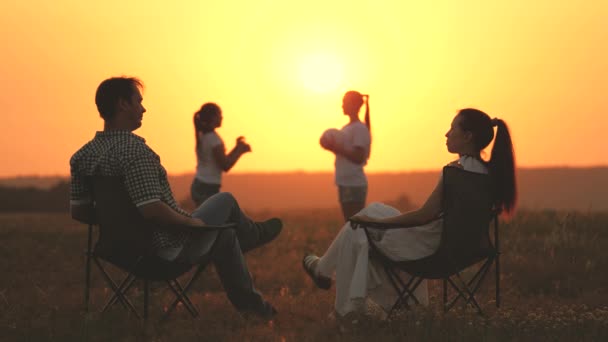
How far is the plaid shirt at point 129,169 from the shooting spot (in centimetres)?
604

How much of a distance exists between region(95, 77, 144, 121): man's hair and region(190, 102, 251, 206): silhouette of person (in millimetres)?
3397

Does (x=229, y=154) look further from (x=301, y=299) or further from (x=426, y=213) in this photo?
(x=426, y=213)

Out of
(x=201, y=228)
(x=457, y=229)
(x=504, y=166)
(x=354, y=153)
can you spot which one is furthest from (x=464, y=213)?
(x=354, y=153)

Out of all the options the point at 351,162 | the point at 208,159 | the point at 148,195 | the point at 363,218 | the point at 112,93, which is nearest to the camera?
the point at 148,195

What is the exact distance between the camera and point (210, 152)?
9734mm

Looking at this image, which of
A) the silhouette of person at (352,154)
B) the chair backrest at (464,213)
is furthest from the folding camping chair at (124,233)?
the silhouette of person at (352,154)

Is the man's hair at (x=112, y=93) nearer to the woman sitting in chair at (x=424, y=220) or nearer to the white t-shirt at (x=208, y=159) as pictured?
the woman sitting in chair at (x=424, y=220)

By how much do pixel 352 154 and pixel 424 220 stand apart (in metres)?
3.33

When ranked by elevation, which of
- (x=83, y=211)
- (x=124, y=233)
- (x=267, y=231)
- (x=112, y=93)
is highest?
(x=112, y=93)

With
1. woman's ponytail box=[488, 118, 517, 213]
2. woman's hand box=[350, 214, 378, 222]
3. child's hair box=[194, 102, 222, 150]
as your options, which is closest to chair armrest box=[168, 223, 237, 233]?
woman's hand box=[350, 214, 378, 222]

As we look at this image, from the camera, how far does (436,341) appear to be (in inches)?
225

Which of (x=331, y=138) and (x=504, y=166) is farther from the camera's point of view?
(x=331, y=138)

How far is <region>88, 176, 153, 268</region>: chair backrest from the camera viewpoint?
6.14 meters

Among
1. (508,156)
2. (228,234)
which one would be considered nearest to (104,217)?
(228,234)
